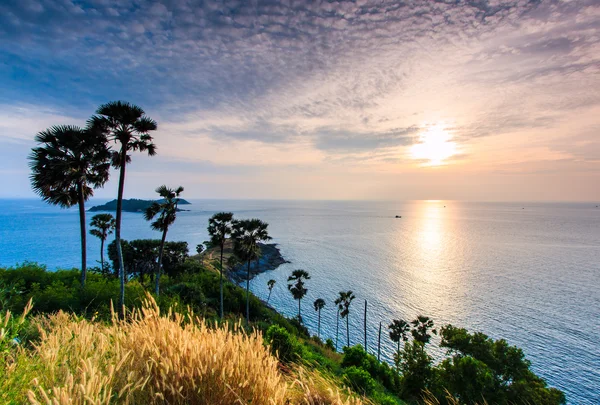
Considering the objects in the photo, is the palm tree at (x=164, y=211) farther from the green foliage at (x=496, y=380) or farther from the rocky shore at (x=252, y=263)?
the rocky shore at (x=252, y=263)

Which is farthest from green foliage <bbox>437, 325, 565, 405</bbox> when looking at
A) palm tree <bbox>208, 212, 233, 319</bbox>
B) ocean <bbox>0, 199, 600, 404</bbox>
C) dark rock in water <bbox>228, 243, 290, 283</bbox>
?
dark rock in water <bbox>228, 243, 290, 283</bbox>

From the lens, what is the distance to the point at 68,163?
14109 mm

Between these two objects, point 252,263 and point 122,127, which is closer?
point 122,127

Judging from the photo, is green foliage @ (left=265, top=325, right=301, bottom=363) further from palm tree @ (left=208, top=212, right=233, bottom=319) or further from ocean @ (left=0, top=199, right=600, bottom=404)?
ocean @ (left=0, top=199, right=600, bottom=404)

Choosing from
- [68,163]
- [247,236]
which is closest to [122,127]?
[68,163]

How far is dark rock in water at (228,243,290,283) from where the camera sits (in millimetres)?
65438

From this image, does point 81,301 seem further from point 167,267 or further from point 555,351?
point 555,351

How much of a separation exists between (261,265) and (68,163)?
6363cm

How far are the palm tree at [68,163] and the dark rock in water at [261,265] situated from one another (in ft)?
162

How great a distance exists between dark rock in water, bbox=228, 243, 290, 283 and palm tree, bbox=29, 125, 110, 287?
1939 inches

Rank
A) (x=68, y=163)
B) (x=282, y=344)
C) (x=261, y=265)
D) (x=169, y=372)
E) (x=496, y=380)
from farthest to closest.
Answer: (x=261, y=265) → (x=496, y=380) → (x=68, y=163) → (x=282, y=344) → (x=169, y=372)

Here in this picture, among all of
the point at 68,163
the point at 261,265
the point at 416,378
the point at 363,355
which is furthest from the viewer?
the point at 261,265

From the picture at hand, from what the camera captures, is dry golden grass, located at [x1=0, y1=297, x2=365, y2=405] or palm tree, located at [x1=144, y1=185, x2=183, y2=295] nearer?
dry golden grass, located at [x1=0, y1=297, x2=365, y2=405]

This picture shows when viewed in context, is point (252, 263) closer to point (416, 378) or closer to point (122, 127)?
point (416, 378)
